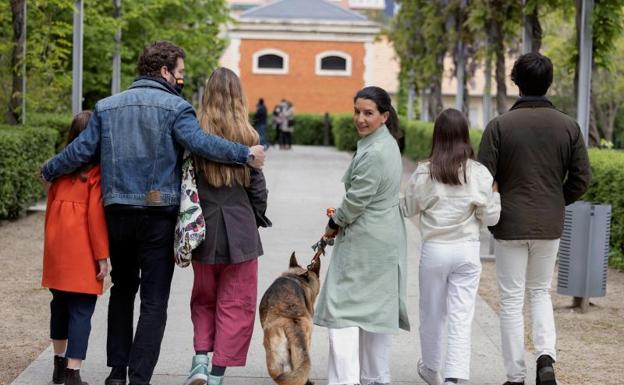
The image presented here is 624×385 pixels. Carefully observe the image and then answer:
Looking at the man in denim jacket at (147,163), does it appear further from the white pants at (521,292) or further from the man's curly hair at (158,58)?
the white pants at (521,292)

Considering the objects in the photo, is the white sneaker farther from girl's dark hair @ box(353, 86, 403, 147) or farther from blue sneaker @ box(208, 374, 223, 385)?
girl's dark hair @ box(353, 86, 403, 147)

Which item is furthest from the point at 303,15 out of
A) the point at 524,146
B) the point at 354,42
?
the point at 524,146

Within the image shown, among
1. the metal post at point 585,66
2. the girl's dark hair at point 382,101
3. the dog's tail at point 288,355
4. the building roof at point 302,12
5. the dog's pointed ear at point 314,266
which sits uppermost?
the building roof at point 302,12

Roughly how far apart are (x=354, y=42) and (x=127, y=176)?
4904 centimetres

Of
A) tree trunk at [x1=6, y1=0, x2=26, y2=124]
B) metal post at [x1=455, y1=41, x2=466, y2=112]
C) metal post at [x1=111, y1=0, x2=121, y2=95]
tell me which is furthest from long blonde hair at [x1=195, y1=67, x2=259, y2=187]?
metal post at [x1=455, y1=41, x2=466, y2=112]

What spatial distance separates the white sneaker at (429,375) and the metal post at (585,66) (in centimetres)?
779

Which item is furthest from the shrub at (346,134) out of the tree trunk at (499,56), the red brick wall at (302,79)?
the tree trunk at (499,56)

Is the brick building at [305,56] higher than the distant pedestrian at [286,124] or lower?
higher

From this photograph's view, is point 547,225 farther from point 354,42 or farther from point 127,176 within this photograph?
point 354,42

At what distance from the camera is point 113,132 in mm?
6133

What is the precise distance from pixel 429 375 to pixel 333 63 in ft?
161

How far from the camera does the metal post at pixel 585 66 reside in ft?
45.9

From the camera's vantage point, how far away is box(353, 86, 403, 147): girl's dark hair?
632 cm

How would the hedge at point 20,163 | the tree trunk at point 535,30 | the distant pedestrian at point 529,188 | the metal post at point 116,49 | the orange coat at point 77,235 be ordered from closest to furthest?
the orange coat at point 77,235 → the distant pedestrian at point 529,188 → the hedge at point 20,163 → the tree trunk at point 535,30 → the metal post at point 116,49
